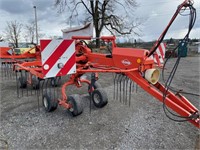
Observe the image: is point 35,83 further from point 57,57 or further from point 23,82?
point 57,57

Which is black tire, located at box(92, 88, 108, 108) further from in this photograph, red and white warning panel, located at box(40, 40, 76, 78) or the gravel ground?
red and white warning panel, located at box(40, 40, 76, 78)

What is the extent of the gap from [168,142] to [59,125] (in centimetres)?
151

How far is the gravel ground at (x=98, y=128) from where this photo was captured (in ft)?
6.80

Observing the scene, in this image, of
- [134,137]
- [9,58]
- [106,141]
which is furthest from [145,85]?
[9,58]

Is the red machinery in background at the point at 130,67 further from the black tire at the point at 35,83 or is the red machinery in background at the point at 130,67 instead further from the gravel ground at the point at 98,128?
the black tire at the point at 35,83

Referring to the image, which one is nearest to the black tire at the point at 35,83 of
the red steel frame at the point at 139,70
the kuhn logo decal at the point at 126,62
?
the red steel frame at the point at 139,70

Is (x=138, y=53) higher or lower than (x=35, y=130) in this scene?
higher

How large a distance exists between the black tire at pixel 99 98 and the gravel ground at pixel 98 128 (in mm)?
99

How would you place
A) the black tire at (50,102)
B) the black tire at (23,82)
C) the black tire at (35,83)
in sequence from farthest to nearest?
the black tire at (23,82) < the black tire at (35,83) < the black tire at (50,102)

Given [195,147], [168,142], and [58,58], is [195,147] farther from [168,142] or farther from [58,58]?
[58,58]

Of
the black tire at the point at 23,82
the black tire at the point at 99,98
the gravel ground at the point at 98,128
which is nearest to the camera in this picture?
the gravel ground at the point at 98,128

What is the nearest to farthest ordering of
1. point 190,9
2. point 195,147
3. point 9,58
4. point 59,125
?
1. point 190,9
2. point 195,147
3. point 59,125
4. point 9,58

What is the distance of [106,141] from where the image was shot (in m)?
2.12

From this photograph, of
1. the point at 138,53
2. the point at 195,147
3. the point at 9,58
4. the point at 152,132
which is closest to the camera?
the point at 195,147
